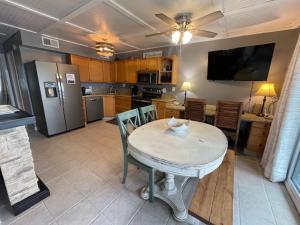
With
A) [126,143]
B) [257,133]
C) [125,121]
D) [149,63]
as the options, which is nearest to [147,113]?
[125,121]

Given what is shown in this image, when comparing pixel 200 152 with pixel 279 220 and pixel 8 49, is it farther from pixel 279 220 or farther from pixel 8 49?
pixel 8 49

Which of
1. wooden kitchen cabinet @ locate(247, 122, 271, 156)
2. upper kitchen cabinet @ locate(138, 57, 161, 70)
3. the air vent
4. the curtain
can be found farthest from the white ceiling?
wooden kitchen cabinet @ locate(247, 122, 271, 156)

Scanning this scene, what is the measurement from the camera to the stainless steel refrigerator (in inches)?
124

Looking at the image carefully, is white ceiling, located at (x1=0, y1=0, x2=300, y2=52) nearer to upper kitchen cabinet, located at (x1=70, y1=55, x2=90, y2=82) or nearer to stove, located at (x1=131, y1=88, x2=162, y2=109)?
upper kitchen cabinet, located at (x1=70, y1=55, x2=90, y2=82)

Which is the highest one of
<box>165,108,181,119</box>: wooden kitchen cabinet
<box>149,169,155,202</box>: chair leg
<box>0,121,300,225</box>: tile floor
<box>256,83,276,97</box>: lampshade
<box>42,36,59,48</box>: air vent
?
<box>42,36,59,48</box>: air vent

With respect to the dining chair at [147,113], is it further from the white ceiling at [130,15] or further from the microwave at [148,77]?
the microwave at [148,77]

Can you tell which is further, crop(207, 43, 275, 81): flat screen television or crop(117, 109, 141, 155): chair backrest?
crop(207, 43, 275, 81): flat screen television

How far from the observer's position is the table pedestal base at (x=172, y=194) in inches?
55.2

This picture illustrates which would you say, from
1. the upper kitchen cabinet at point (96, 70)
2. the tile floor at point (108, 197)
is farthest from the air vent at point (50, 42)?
the tile floor at point (108, 197)

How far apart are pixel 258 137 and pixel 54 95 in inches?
186

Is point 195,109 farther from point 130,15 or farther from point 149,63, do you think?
point 149,63

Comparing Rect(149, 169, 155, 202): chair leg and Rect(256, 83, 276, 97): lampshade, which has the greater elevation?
Rect(256, 83, 276, 97): lampshade

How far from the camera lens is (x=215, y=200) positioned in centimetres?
128

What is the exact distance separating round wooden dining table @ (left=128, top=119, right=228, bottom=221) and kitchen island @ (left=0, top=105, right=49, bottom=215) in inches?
46.2
